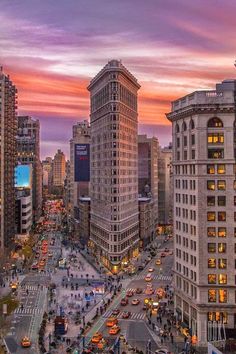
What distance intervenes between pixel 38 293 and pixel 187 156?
5173cm

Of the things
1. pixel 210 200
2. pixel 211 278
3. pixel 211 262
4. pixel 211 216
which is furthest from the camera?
pixel 210 200

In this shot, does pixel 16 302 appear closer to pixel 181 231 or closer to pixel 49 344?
pixel 49 344

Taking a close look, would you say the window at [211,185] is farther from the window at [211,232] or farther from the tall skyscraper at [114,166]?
the tall skyscraper at [114,166]

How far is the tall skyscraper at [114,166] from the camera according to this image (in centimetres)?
16212

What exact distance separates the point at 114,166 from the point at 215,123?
→ 69.8 metres

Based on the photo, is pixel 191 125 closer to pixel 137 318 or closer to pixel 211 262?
pixel 211 262

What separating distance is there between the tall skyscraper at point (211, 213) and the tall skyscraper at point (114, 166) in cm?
6415

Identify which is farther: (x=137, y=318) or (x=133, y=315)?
(x=133, y=315)

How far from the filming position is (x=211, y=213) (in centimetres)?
9538

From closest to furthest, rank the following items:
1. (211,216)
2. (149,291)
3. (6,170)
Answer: (211,216) < (149,291) < (6,170)

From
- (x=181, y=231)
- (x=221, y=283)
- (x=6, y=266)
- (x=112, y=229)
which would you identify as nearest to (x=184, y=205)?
(x=181, y=231)

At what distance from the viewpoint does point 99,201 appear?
180m

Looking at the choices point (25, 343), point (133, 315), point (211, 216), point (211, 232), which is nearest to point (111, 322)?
point (133, 315)

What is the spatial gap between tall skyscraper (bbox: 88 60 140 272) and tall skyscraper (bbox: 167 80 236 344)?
210 ft
